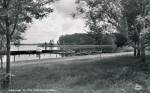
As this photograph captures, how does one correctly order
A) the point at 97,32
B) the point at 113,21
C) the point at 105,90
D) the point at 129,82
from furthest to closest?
1. the point at 97,32
2. the point at 113,21
3. the point at 129,82
4. the point at 105,90

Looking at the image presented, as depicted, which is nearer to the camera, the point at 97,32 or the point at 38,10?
the point at 38,10

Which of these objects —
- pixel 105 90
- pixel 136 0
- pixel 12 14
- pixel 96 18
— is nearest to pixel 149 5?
pixel 136 0

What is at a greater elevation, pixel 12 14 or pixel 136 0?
pixel 136 0

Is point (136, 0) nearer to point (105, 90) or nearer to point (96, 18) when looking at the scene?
point (96, 18)

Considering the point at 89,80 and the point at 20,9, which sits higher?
the point at 20,9

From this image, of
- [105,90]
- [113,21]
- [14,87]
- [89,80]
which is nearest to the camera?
[105,90]

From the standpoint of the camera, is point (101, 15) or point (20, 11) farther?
point (101, 15)

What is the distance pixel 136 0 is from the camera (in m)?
21.4

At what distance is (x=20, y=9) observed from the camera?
1380cm

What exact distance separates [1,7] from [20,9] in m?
1.53

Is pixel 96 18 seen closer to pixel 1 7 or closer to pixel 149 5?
pixel 149 5

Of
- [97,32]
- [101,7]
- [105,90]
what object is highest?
[101,7]

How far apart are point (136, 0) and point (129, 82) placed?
31.6 feet

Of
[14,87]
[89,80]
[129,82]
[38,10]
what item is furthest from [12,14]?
[129,82]
